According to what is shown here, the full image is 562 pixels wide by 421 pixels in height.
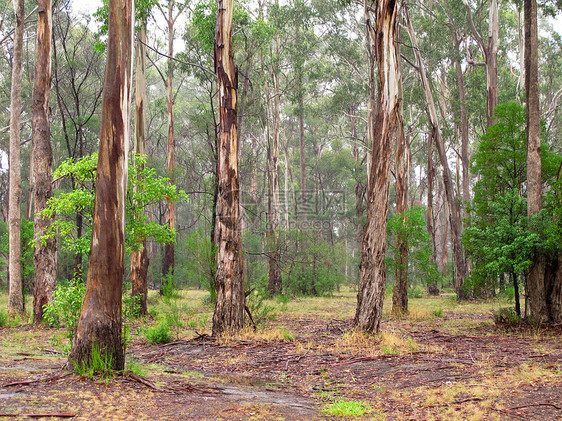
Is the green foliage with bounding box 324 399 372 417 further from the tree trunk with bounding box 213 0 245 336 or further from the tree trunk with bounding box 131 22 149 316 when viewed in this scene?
the tree trunk with bounding box 131 22 149 316

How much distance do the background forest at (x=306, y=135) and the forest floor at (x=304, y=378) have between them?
209 cm

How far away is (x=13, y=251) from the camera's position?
13.9 metres

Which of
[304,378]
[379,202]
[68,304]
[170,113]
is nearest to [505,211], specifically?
[379,202]

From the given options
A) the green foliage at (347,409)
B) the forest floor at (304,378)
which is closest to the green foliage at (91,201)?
the forest floor at (304,378)

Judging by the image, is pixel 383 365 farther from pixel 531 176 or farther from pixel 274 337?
pixel 531 176

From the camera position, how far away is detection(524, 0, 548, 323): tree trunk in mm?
10906

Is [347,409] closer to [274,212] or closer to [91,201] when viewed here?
[91,201]

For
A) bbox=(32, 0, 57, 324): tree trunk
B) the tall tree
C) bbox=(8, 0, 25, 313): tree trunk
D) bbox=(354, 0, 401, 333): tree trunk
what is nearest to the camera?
bbox=(354, 0, 401, 333): tree trunk

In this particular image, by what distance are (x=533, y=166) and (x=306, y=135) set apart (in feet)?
109

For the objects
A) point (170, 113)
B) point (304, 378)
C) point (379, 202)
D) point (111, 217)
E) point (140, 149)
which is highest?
point (170, 113)

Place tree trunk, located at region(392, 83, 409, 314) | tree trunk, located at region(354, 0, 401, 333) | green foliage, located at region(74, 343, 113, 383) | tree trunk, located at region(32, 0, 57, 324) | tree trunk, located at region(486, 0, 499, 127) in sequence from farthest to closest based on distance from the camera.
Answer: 1. tree trunk, located at region(486, 0, 499, 127)
2. tree trunk, located at region(392, 83, 409, 314)
3. tree trunk, located at region(32, 0, 57, 324)
4. tree trunk, located at region(354, 0, 401, 333)
5. green foliage, located at region(74, 343, 113, 383)

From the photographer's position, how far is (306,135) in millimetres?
43906

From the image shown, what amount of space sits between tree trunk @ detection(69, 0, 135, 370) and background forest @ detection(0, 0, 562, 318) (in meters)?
1.18

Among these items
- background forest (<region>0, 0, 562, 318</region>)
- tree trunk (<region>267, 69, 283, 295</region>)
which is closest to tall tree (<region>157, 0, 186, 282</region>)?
background forest (<region>0, 0, 562, 318</region>)
